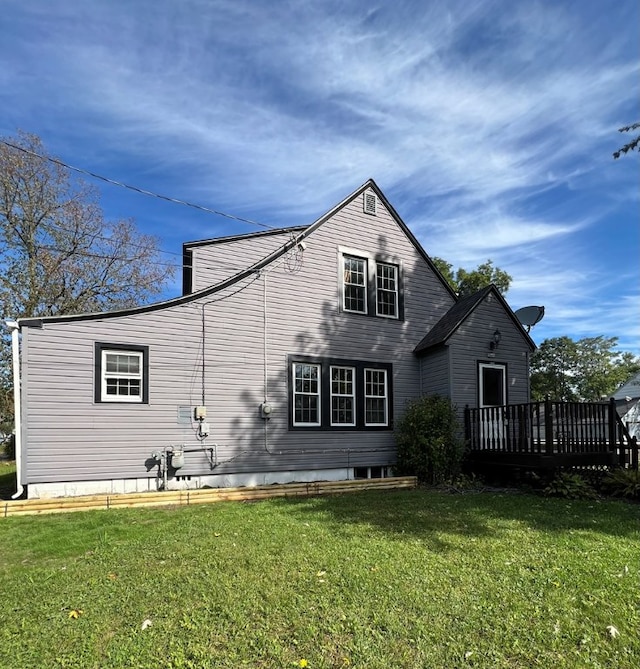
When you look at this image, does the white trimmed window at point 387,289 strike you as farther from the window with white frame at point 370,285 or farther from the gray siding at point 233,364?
the gray siding at point 233,364

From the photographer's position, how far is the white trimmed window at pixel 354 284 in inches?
503

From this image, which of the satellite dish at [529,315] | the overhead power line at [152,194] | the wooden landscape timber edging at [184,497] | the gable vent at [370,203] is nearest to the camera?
the wooden landscape timber edging at [184,497]

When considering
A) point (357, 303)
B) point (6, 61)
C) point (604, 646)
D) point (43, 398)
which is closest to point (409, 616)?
point (604, 646)

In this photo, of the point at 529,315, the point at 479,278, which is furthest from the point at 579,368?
the point at 529,315

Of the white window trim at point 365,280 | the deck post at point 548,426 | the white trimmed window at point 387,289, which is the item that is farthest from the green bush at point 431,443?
the white window trim at point 365,280

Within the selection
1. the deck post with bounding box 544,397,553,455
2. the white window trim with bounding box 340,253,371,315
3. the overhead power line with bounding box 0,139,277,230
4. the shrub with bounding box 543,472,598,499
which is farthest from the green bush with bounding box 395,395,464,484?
the overhead power line with bounding box 0,139,277,230

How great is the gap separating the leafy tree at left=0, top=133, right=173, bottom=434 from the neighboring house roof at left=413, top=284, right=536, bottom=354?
16.7m

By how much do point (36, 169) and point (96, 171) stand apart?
46.2 feet

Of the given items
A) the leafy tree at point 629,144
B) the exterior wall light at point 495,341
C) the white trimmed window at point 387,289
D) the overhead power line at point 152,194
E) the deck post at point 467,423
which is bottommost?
the deck post at point 467,423

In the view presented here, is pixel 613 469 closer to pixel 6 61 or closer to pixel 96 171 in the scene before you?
pixel 96 171

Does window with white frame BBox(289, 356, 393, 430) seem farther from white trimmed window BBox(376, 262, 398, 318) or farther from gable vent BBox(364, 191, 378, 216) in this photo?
gable vent BBox(364, 191, 378, 216)

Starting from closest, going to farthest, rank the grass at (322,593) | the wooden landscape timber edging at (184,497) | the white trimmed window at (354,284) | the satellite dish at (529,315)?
1. the grass at (322,593)
2. the wooden landscape timber edging at (184,497)
3. the white trimmed window at (354,284)
4. the satellite dish at (529,315)

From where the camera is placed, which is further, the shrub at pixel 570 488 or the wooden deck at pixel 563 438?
the wooden deck at pixel 563 438

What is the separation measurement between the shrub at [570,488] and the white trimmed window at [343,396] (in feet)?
15.6
